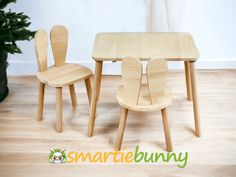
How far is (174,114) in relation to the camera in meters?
2.39

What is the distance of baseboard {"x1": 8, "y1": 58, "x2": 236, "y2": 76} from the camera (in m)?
2.96

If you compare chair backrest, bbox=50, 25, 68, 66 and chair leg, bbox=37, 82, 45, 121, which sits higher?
chair backrest, bbox=50, 25, 68, 66

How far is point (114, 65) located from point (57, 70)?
0.81 metres

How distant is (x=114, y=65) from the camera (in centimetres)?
296

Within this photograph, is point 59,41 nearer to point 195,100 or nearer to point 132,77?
point 132,77

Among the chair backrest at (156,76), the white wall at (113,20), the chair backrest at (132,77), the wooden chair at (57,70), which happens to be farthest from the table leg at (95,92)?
the white wall at (113,20)

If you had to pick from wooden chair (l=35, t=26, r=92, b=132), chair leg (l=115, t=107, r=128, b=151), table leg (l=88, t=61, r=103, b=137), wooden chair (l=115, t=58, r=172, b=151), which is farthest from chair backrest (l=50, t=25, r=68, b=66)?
chair leg (l=115, t=107, r=128, b=151)

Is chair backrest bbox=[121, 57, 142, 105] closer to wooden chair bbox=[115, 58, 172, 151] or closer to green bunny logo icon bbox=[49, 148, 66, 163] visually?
wooden chair bbox=[115, 58, 172, 151]

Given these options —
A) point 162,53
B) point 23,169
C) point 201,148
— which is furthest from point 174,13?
point 23,169

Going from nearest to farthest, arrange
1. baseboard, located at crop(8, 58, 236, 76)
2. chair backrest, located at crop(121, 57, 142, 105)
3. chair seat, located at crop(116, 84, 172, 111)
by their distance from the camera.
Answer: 1. chair backrest, located at crop(121, 57, 142, 105)
2. chair seat, located at crop(116, 84, 172, 111)
3. baseboard, located at crop(8, 58, 236, 76)

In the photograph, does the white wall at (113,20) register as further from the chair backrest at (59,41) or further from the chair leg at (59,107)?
the chair leg at (59,107)

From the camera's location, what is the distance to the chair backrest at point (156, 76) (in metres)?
1.67

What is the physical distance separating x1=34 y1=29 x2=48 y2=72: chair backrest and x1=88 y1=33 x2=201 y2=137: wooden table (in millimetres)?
359

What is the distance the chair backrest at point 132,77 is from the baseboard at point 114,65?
116 centimetres
